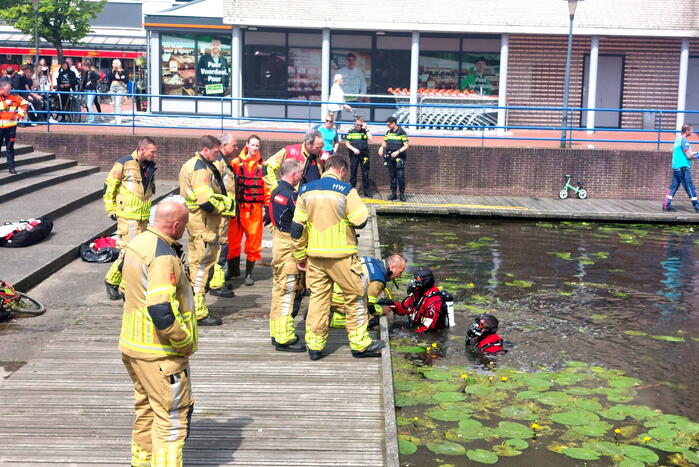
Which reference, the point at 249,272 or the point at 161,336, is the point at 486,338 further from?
the point at 161,336

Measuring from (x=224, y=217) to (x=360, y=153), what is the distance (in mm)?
9901

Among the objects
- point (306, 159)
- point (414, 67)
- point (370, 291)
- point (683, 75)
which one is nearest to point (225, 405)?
point (370, 291)

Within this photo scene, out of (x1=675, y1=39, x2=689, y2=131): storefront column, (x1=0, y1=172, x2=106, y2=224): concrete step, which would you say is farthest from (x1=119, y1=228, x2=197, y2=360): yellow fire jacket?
(x1=675, y1=39, x2=689, y2=131): storefront column

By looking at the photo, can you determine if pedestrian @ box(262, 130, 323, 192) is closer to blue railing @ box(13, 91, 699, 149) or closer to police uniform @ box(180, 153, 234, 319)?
police uniform @ box(180, 153, 234, 319)

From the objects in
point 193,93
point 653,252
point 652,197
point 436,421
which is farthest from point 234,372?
point 193,93

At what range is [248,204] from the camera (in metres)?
11.5

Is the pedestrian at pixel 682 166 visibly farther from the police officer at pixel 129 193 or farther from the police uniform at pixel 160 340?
the police uniform at pixel 160 340

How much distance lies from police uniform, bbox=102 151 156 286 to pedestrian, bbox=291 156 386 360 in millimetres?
2983

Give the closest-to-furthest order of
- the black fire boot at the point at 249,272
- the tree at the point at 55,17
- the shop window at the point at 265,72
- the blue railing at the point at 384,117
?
the black fire boot at the point at 249,272, the blue railing at the point at 384,117, the shop window at the point at 265,72, the tree at the point at 55,17

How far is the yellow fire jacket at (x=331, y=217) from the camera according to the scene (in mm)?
8180

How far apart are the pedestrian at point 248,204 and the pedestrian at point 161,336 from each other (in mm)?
5557

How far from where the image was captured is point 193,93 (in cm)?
2827

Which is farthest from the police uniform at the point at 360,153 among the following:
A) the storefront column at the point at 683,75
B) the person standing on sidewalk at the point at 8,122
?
the storefront column at the point at 683,75

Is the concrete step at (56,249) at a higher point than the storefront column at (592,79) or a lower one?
lower
